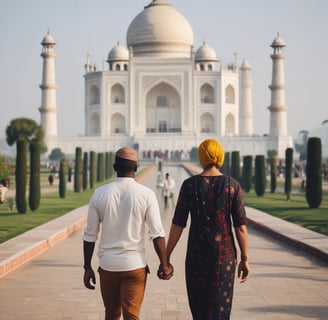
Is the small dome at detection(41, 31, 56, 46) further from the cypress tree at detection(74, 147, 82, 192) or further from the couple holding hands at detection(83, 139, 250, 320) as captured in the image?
the couple holding hands at detection(83, 139, 250, 320)

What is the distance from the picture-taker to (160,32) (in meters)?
47.5

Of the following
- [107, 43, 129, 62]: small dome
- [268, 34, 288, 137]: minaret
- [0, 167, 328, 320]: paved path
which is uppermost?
[107, 43, 129, 62]: small dome

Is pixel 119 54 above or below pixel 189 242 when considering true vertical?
above

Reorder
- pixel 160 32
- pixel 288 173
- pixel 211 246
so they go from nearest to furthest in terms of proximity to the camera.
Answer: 1. pixel 211 246
2. pixel 288 173
3. pixel 160 32

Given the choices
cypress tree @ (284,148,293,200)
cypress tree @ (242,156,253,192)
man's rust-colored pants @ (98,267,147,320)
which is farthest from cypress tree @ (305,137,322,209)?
man's rust-colored pants @ (98,267,147,320)

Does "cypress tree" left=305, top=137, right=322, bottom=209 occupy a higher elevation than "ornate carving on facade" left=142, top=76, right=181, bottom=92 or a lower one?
lower

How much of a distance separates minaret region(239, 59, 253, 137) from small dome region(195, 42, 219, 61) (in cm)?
204

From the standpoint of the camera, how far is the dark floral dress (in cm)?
314

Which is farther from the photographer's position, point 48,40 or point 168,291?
point 48,40

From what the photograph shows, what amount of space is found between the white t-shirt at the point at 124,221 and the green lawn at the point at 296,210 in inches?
223

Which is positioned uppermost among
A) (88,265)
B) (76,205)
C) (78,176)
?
(88,265)

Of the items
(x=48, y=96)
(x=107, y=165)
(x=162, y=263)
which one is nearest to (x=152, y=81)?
(x=48, y=96)

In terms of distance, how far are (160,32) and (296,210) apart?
1424 inches

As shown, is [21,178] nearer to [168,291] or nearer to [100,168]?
[168,291]
